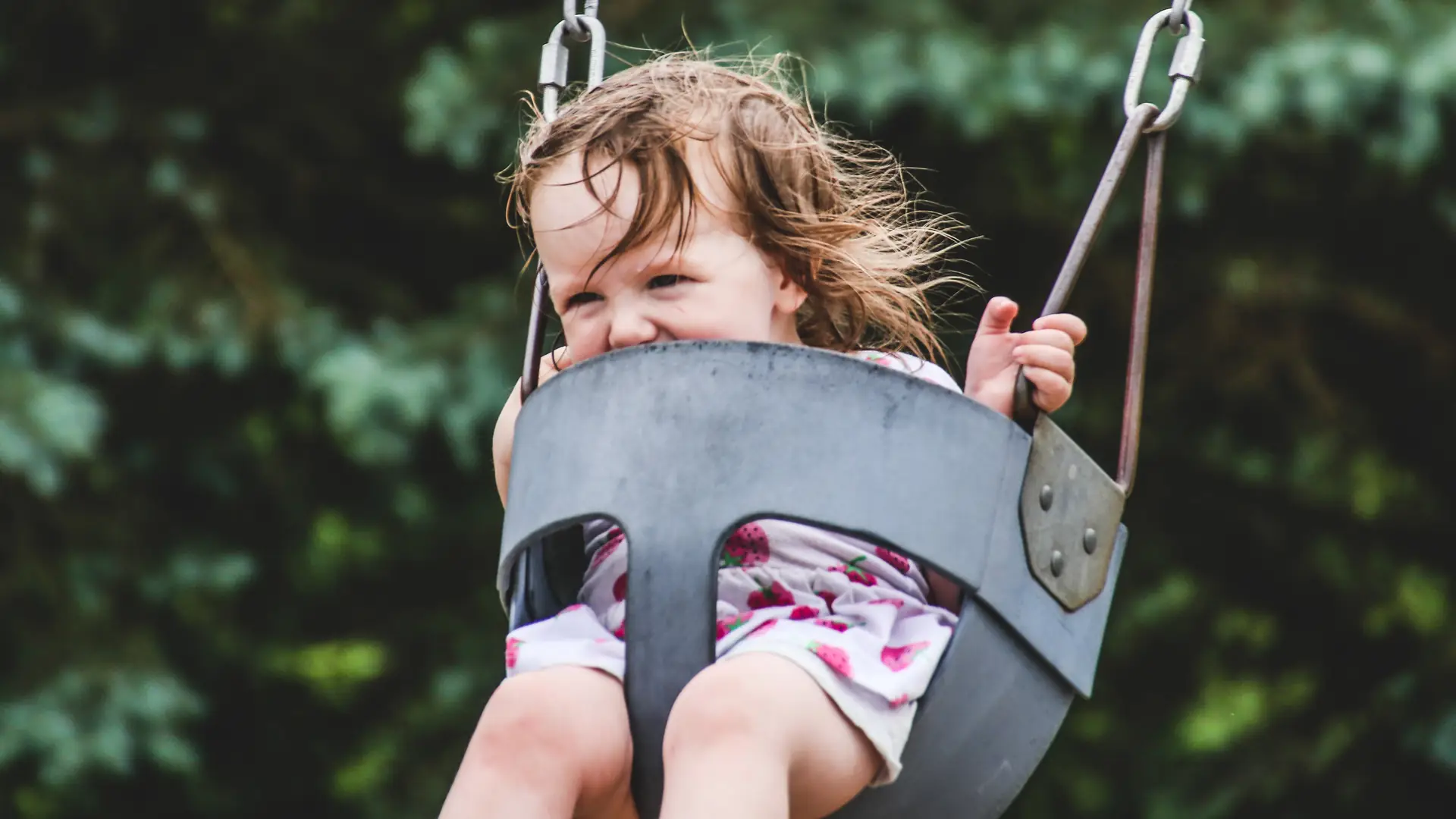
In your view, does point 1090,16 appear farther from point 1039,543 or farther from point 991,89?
point 1039,543

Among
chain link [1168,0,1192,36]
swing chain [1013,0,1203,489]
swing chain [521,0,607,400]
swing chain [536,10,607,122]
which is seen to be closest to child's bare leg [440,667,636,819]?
swing chain [521,0,607,400]

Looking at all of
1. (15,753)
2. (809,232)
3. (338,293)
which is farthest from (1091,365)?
(809,232)

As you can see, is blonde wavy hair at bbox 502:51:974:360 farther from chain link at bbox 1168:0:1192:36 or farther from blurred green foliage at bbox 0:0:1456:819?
blurred green foliage at bbox 0:0:1456:819

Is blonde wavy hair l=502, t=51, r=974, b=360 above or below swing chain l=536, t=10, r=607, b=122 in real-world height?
below

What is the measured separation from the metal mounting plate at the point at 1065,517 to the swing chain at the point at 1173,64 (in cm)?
28

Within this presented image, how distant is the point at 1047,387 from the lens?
1.46 meters

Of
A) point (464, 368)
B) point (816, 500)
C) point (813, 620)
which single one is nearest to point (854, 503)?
point (816, 500)

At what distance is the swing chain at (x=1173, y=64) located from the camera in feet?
5.06

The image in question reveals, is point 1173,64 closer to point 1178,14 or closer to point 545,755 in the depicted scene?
point 1178,14

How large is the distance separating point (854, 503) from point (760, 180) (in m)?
0.41

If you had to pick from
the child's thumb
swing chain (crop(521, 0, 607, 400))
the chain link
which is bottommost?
the child's thumb

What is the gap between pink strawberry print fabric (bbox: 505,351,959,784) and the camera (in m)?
1.37

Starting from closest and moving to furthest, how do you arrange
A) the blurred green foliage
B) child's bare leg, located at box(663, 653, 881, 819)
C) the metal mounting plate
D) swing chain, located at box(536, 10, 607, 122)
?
child's bare leg, located at box(663, 653, 881, 819)
the metal mounting plate
swing chain, located at box(536, 10, 607, 122)
the blurred green foliage

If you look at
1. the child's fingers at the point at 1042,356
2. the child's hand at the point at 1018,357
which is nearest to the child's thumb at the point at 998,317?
the child's hand at the point at 1018,357
